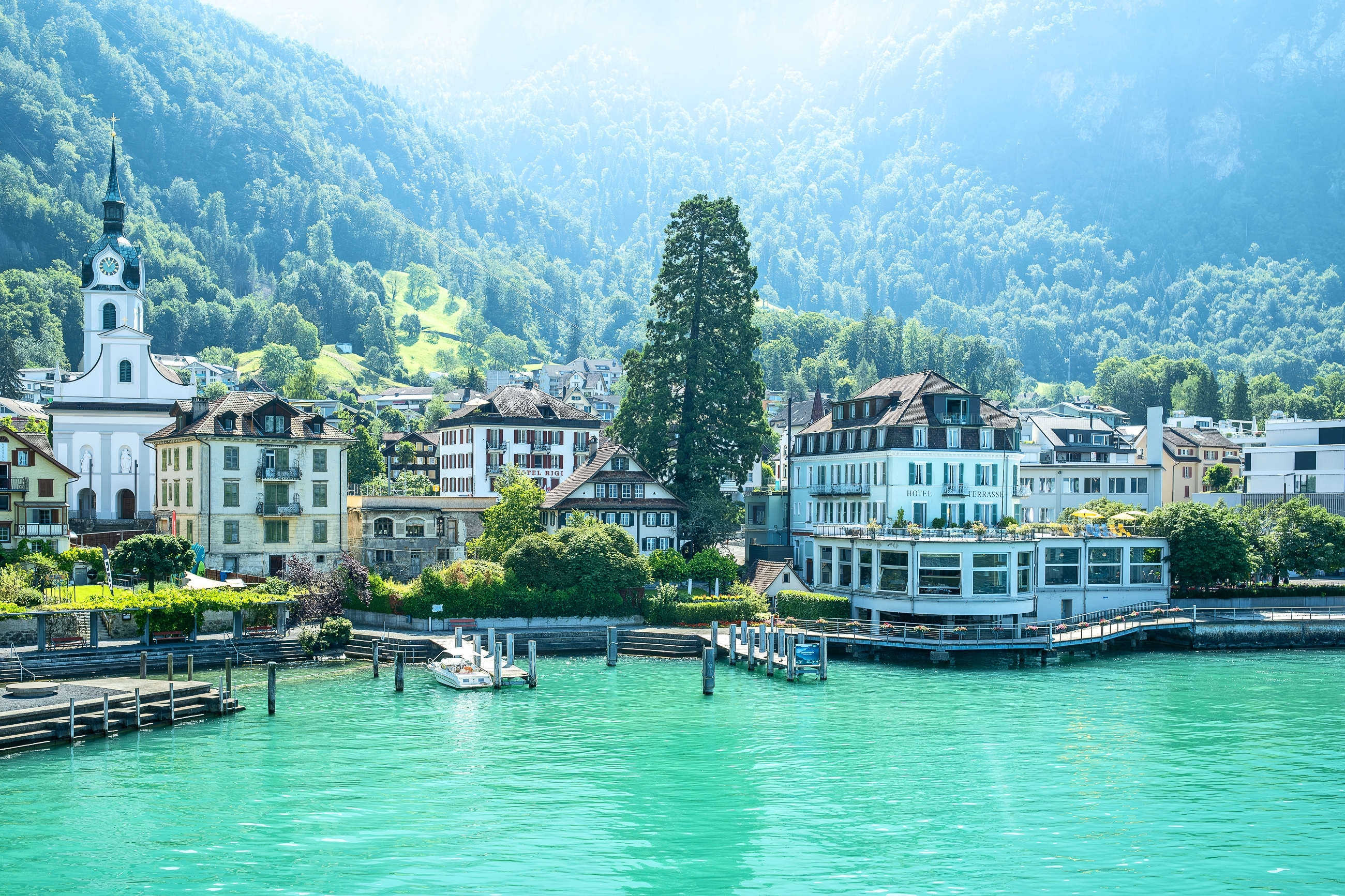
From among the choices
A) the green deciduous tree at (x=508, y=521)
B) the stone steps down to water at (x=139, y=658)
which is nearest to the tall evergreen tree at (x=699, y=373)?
the green deciduous tree at (x=508, y=521)

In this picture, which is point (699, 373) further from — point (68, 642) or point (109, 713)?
point (109, 713)

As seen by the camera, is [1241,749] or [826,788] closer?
[826,788]

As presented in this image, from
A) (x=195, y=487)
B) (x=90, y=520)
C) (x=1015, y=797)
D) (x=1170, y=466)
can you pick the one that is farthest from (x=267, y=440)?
(x=1170, y=466)

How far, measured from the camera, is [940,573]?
235ft

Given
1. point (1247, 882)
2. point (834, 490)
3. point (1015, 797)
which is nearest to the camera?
point (1247, 882)

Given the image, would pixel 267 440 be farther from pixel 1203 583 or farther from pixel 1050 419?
pixel 1050 419

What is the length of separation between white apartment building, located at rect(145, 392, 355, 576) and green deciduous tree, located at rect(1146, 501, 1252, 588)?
53740 millimetres

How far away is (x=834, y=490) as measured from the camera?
86000 millimetres

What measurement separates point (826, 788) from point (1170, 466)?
8924cm

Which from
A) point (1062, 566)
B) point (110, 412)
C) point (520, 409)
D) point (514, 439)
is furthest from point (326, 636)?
point (110, 412)

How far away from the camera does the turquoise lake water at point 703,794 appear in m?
34.1

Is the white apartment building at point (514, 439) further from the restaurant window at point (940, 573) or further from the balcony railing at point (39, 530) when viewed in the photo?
the restaurant window at point (940, 573)

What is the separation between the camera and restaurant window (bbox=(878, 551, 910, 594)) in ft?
237

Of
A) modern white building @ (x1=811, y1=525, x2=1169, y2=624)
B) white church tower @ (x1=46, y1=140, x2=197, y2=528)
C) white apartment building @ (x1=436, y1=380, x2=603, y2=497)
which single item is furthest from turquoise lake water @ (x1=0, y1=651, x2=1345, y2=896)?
white church tower @ (x1=46, y1=140, x2=197, y2=528)
